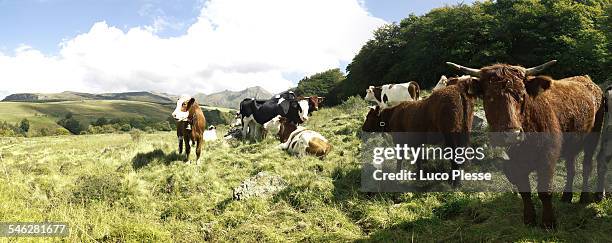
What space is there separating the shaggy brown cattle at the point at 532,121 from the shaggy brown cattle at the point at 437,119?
1.34 m

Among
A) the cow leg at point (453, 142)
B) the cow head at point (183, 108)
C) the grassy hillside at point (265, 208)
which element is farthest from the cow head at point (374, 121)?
the cow head at point (183, 108)

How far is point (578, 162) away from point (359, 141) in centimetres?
611

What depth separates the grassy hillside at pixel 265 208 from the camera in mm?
6105

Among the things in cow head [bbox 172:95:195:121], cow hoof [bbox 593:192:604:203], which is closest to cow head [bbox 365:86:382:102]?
cow head [bbox 172:95:195:121]

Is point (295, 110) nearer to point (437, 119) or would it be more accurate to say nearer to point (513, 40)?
point (437, 119)

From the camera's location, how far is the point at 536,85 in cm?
541

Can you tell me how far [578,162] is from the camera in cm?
877

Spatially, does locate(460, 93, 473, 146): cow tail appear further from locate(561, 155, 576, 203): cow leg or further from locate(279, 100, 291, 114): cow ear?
locate(279, 100, 291, 114): cow ear

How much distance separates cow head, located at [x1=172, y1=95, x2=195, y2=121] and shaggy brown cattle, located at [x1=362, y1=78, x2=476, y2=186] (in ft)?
21.2

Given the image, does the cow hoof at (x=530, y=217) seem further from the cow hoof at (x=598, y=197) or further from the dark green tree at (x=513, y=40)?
the dark green tree at (x=513, y=40)

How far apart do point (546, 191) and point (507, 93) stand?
1590 millimetres

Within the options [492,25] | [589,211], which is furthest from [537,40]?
[589,211]

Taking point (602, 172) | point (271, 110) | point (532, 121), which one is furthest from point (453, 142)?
point (271, 110)

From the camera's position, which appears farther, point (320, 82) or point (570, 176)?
point (320, 82)
